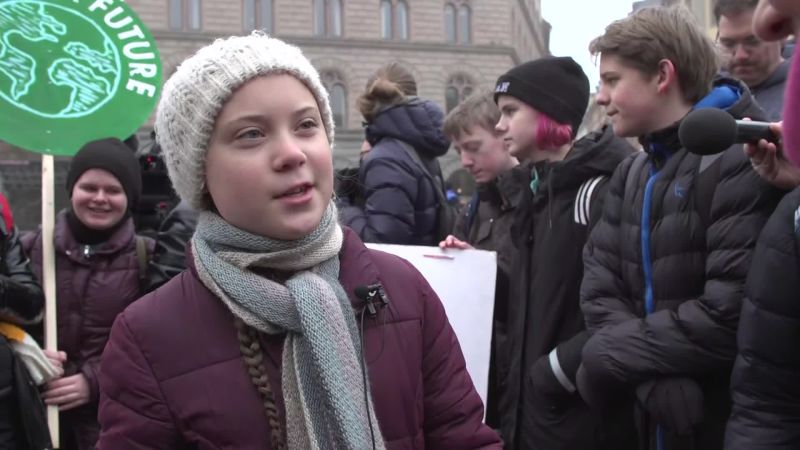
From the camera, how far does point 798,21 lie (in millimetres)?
1014

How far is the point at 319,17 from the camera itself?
36.7 meters

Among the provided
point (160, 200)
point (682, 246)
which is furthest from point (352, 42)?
point (682, 246)

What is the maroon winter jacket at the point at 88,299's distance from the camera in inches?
142

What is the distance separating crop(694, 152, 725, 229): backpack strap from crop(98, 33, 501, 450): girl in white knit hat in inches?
39.4

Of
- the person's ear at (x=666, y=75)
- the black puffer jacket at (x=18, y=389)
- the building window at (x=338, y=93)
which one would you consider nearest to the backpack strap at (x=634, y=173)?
the person's ear at (x=666, y=75)

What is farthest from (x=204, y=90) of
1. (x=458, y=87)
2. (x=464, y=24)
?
(x=464, y=24)

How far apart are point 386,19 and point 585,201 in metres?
35.4

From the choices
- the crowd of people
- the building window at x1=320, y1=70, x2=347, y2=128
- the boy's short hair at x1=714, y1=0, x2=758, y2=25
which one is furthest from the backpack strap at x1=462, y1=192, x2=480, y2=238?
the building window at x1=320, y1=70, x2=347, y2=128

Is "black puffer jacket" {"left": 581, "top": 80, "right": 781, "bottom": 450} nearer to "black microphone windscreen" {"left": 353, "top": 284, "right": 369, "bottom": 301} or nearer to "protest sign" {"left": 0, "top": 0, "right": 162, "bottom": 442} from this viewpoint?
"black microphone windscreen" {"left": 353, "top": 284, "right": 369, "bottom": 301}

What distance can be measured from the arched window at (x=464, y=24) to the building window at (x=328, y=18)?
5.43 m

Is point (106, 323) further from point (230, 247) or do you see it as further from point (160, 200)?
point (230, 247)

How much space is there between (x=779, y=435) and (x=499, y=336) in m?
1.44

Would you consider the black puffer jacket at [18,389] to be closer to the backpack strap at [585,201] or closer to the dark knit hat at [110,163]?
the dark knit hat at [110,163]

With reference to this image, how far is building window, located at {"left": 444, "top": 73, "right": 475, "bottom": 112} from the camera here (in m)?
36.9
